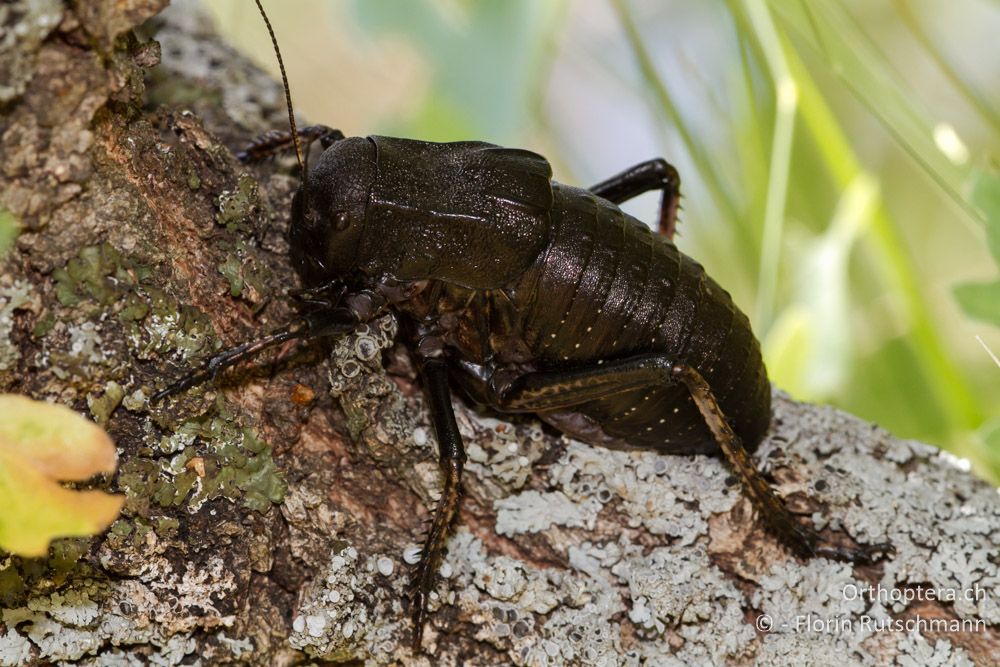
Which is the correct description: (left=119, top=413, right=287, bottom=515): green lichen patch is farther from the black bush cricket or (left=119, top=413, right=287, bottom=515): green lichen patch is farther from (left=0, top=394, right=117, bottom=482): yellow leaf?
(left=0, top=394, right=117, bottom=482): yellow leaf

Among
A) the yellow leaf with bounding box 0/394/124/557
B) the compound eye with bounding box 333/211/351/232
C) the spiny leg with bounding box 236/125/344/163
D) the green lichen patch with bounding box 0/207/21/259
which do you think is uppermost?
the spiny leg with bounding box 236/125/344/163

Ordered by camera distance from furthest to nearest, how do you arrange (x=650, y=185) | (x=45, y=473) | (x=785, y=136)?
(x=650, y=185) < (x=785, y=136) < (x=45, y=473)

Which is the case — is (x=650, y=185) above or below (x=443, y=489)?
above

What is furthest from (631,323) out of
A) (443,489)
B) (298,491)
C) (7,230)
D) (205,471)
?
(7,230)

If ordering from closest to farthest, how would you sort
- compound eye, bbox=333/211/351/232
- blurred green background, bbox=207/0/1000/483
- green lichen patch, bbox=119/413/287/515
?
green lichen patch, bbox=119/413/287/515 < compound eye, bbox=333/211/351/232 < blurred green background, bbox=207/0/1000/483

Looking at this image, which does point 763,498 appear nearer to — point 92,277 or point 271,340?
→ point 271,340

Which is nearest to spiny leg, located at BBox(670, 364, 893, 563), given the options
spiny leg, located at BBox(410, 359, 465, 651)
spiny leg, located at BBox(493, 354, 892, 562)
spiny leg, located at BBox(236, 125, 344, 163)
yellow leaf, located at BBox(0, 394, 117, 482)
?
spiny leg, located at BBox(493, 354, 892, 562)

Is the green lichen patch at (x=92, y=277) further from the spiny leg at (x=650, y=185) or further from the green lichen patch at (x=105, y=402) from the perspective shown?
the spiny leg at (x=650, y=185)
